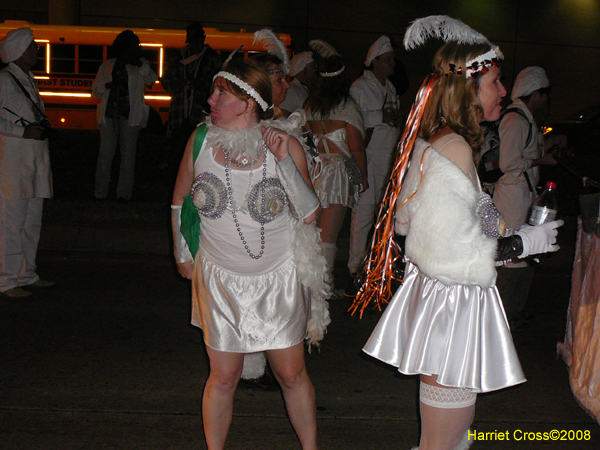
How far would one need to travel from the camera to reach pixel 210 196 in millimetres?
2902

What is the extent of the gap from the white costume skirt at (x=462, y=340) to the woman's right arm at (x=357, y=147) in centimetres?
316

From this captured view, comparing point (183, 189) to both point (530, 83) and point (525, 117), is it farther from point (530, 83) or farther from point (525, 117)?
point (530, 83)

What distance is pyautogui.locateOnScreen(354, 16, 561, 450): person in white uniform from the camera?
246cm

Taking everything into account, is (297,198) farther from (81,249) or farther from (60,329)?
(81,249)

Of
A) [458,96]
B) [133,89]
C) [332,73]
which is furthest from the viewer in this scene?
[133,89]

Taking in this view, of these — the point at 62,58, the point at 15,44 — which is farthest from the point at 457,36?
the point at 62,58

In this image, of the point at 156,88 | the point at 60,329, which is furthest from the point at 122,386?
the point at 156,88

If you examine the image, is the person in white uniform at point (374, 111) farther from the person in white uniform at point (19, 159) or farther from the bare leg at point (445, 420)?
the bare leg at point (445, 420)

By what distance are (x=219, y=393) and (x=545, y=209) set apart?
1643 mm

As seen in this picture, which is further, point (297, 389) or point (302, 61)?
point (302, 61)

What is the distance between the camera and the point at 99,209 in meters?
9.12

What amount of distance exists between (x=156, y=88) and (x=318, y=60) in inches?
436

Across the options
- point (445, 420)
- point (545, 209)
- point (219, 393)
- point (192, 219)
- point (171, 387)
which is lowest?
point (171, 387)

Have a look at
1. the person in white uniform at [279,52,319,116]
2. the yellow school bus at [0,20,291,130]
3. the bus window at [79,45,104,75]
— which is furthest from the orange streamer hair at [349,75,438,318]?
the bus window at [79,45,104,75]
